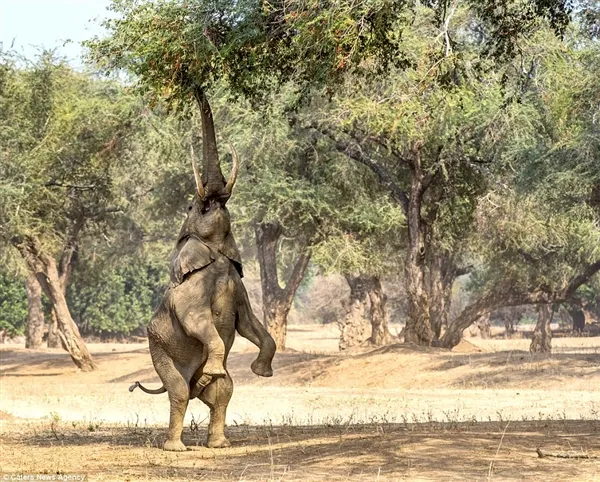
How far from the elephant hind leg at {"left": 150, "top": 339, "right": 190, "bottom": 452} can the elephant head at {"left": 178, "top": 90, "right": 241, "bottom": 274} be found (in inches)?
44.6

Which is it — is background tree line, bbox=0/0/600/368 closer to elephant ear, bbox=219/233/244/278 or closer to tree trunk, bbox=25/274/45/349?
elephant ear, bbox=219/233/244/278

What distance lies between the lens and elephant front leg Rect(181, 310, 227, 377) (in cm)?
1092

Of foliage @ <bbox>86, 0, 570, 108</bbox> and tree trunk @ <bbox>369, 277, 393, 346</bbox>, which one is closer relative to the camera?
foliage @ <bbox>86, 0, 570, 108</bbox>

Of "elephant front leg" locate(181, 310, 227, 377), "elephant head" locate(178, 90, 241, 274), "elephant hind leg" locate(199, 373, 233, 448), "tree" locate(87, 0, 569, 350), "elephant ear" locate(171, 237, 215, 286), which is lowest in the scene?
"elephant hind leg" locate(199, 373, 233, 448)

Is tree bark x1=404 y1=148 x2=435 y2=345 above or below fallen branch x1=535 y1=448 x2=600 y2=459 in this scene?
above

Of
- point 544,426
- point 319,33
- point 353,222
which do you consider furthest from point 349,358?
point 319,33

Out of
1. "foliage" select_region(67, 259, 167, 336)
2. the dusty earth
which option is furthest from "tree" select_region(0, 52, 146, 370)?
"foliage" select_region(67, 259, 167, 336)

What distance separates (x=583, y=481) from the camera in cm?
833

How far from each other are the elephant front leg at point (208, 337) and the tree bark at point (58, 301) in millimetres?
24718

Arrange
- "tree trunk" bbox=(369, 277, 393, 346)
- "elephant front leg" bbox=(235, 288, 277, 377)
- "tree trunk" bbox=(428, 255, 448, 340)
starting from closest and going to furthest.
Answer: "elephant front leg" bbox=(235, 288, 277, 377)
"tree trunk" bbox=(428, 255, 448, 340)
"tree trunk" bbox=(369, 277, 393, 346)

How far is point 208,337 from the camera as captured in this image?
11.0 meters

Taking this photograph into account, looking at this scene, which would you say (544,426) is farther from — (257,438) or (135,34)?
(135,34)

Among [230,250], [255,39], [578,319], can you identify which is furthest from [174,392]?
[578,319]

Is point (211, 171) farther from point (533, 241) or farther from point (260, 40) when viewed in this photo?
point (533, 241)
